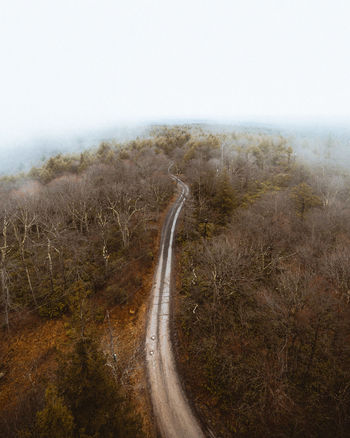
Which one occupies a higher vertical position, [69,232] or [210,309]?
[69,232]

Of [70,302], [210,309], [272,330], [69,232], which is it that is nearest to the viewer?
[272,330]

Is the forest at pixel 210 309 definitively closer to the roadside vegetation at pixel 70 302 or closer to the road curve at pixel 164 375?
the roadside vegetation at pixel 70 302

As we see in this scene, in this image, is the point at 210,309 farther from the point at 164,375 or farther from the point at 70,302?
the point at 70,302

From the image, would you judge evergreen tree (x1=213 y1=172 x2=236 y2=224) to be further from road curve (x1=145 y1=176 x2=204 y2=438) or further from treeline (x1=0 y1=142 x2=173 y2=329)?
road curve (x1=145 y1=176 x2=204 y2=438)

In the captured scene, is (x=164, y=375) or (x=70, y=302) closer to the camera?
(x=164, y=375)

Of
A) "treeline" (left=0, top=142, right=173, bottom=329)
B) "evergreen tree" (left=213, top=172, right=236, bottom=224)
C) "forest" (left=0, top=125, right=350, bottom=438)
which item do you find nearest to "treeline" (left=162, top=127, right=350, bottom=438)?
"forest" (left=0, top=125, right=350, bottom=438)

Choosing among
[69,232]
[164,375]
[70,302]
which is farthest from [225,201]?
[70,302]

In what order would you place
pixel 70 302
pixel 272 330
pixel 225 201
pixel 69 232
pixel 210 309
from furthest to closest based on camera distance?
pixel 225 201 → pixel 69 232 → pixel 70 302 → pixel 210 309 → pixel 272 330
